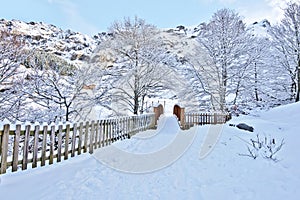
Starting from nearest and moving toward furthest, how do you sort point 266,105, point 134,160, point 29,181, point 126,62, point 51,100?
point 29,181 → point 134,160 → point 51,100 → point 266,105 → point 126,62

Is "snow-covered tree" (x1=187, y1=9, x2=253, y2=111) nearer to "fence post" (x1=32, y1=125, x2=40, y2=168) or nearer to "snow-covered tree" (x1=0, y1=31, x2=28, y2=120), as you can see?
"snow-covered tree" (x1=0, y1=31, x2=28, y2=120)

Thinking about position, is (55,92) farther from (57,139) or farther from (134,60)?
(57,139)

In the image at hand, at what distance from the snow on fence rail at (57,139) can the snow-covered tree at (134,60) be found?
563 centimetres

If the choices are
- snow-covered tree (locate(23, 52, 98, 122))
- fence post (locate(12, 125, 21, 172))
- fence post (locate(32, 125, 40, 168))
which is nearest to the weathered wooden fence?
snow-covered tree (locate(23, 52, 98, 122))

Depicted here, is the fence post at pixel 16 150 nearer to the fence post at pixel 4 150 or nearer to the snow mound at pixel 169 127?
the fence post at pixel 4 150

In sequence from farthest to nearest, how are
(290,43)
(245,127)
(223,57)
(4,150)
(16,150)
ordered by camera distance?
(223,57) → (290,43) → (245,127) → (16,150) → (4,150)

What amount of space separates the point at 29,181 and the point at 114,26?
1355 cm

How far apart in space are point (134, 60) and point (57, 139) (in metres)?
9.61

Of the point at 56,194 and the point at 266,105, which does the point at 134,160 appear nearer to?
the point at 56,194

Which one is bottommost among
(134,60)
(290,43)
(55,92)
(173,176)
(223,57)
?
(173,176)

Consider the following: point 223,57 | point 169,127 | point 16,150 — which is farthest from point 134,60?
point 16,150

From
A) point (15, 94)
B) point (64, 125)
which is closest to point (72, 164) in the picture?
point (64, 125)

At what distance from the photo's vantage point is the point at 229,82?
14.8 metres

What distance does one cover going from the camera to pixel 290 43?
1358cm
